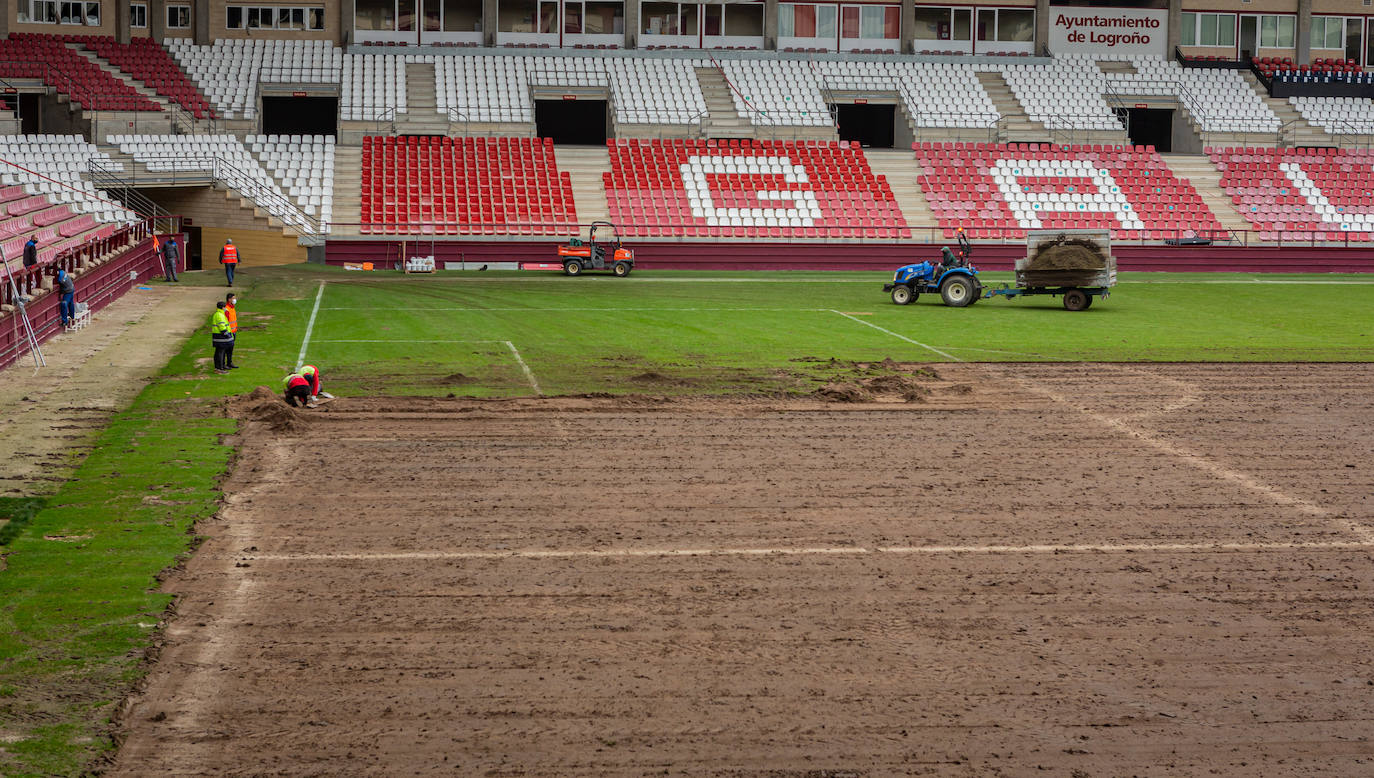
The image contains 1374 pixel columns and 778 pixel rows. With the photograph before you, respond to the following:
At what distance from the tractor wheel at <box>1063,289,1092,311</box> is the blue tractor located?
2.28 meters

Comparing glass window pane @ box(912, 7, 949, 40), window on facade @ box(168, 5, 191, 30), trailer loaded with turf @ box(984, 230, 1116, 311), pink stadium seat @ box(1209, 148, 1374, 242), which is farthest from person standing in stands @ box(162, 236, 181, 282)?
pink stadium seat @ box(1209, 148, 1374, 242)

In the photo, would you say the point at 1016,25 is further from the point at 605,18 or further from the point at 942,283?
the point at 942,283

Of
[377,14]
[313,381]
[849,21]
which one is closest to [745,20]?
[849,21]

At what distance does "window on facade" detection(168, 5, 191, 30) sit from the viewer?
5900 cm

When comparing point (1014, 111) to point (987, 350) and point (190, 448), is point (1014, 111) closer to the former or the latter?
point (987, 350)

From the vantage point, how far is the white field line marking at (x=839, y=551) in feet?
42.8

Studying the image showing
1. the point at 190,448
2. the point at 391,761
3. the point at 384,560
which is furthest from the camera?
the point at 190,448

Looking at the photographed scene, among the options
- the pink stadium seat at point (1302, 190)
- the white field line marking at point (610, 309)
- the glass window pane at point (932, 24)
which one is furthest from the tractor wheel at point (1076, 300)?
the glass window pane at point (932, 24)

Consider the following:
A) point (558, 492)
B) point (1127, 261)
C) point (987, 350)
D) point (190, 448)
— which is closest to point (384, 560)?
point (558, 492)

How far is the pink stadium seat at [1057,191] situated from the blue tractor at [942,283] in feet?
51.2

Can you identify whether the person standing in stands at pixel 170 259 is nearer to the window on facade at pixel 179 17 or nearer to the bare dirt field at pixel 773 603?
the window on facade at pixel 179 17

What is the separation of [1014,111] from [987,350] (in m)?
35.4

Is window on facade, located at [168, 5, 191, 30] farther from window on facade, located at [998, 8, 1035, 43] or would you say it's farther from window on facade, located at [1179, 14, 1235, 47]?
window on facade, located at [1179, 14, 1235, 47]

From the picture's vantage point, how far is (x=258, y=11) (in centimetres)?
5959
